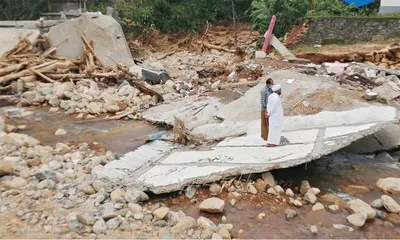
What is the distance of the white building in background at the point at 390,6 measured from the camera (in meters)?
16.3

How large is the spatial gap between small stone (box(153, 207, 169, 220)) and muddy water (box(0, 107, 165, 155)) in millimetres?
3045

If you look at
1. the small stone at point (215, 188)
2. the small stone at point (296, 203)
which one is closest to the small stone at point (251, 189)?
the small stone at point (215, 188)

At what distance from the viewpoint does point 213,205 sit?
5.63 m

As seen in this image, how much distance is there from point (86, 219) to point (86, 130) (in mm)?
5227

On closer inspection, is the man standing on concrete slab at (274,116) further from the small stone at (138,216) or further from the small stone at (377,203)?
the small stone at (138,216)

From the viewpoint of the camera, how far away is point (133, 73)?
1518 cm

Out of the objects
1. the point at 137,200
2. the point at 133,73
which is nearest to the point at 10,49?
the point at 133,73

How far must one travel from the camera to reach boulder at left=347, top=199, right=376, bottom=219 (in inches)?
221

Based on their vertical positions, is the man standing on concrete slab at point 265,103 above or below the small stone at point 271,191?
above

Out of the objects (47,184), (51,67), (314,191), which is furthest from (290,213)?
(51,67)

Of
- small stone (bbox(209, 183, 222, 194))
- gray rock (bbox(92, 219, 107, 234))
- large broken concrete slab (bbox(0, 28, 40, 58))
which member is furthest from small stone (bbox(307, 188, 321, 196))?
large broken concrete slab (bbox(0, 28, 40, 58))

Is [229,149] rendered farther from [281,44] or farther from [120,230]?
[281,44]

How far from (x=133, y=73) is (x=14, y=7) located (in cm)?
1088

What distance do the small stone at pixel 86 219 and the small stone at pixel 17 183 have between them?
1.56 meters
